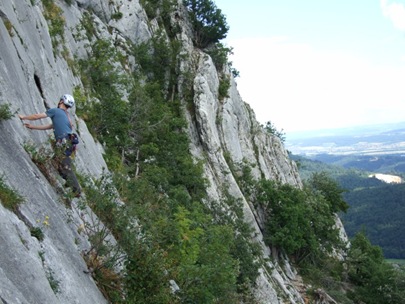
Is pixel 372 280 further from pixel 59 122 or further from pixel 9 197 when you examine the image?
pixel 9 197

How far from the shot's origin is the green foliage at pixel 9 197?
6.61m

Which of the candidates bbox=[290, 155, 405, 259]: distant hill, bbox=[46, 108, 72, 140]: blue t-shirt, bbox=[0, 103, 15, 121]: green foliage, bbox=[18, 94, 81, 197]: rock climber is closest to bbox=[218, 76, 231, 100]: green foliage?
bbox=[18, 94, 81, 197]: rock climber

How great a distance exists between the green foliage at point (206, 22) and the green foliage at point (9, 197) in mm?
36559

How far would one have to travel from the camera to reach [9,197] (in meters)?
6.75

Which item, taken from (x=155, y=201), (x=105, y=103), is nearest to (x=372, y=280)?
(x=155, y=201)

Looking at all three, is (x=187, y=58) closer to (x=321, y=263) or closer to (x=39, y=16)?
(x=39, y=16)

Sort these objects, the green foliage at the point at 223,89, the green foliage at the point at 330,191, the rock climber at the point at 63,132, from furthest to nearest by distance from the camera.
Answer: the green foliage at the point at 330,191, the green foliage at the point at 223,89, the rock climber at the point at 63,132

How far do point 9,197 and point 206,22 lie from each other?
38.0 meters

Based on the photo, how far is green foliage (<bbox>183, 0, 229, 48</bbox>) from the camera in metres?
41.3

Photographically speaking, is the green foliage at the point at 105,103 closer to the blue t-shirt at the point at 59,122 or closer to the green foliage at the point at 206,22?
the blue t-shirt at the point at 59,122

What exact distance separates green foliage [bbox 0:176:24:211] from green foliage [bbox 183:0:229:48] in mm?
36559

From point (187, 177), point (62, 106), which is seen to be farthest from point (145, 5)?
point (62, 106)

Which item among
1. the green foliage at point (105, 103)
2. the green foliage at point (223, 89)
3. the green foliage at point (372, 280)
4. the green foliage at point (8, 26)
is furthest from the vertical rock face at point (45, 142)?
the green foliage at point (372, 280)

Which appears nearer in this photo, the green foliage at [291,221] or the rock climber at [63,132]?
the rock climber at [63,132]
